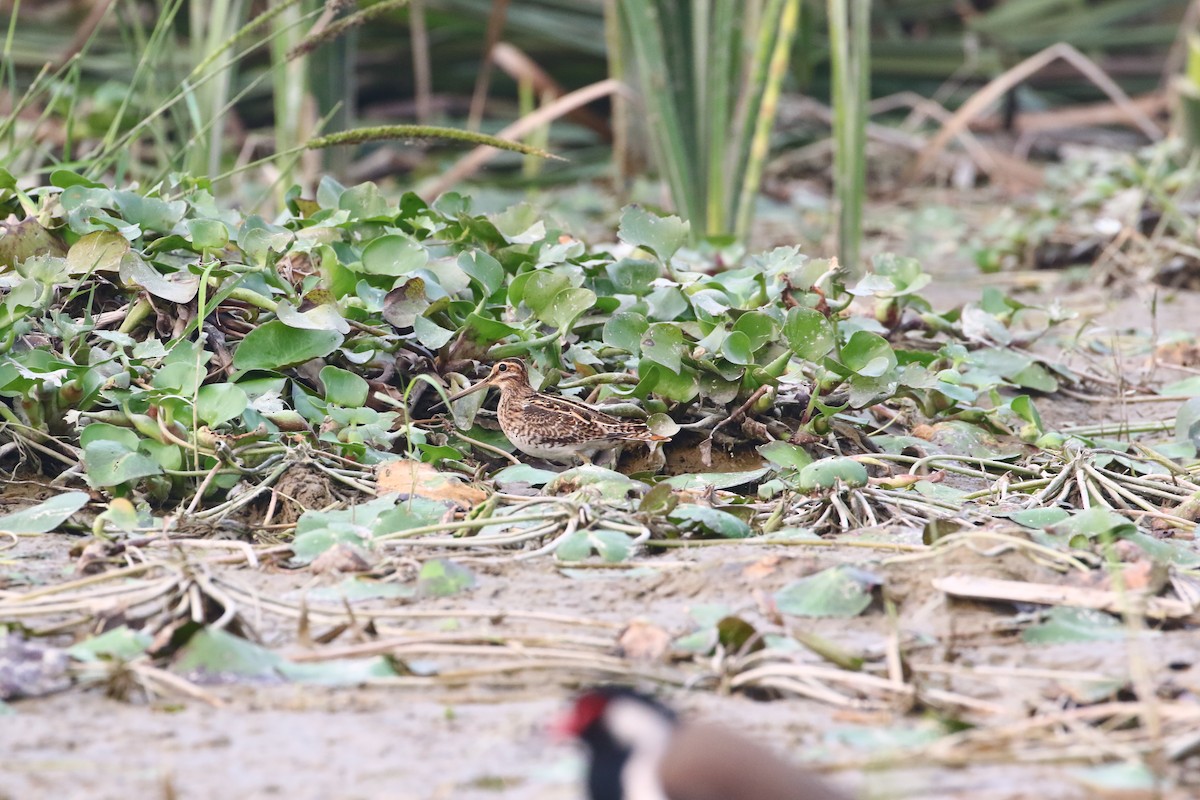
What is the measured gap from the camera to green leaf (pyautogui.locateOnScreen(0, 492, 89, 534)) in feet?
9.48

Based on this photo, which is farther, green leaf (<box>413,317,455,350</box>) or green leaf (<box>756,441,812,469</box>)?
green leaf (<box>413,317,455,350</box>)

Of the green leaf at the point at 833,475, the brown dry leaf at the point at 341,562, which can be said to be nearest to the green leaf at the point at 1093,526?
the green leaf at the point at 833,475

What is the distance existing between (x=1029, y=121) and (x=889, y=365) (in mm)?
6493

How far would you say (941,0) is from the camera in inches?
400

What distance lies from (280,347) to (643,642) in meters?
1.41

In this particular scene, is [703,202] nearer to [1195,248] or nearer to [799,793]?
[1195,248]

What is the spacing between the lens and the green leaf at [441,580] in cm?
262

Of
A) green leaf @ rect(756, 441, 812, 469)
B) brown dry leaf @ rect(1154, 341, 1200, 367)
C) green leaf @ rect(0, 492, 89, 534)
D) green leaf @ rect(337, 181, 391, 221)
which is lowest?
brown dry leaf @ rect(1154, 341, 1200, 367)

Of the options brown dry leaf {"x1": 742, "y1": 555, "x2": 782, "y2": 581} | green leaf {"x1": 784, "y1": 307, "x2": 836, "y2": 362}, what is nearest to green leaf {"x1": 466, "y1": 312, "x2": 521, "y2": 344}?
green leaf {"x1": 784, "y1": 307, "x2": 836, "y2": 362}

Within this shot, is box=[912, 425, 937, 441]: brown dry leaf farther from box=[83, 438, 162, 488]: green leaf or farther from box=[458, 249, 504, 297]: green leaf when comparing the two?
box=[83, 438, 162, 488]: green leaf

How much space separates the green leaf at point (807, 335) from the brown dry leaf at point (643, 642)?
1286 mm

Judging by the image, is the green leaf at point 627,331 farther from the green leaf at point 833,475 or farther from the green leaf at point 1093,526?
the green leaf at point 1093,526

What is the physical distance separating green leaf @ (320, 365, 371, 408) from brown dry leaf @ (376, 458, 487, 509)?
0.77 feet

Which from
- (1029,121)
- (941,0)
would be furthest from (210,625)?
(941,0)
